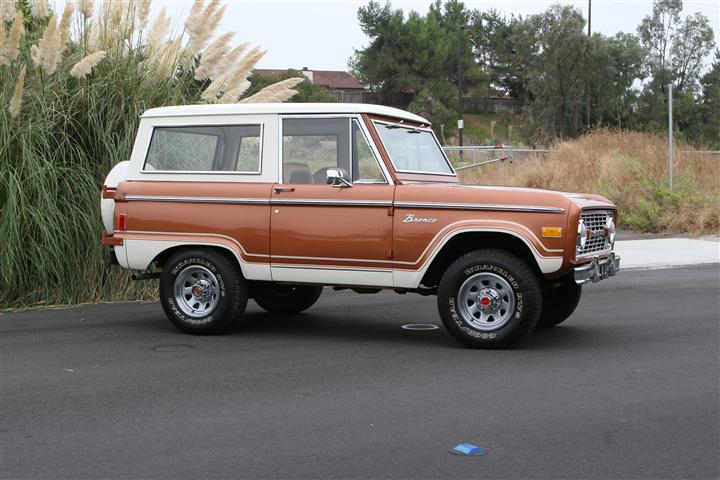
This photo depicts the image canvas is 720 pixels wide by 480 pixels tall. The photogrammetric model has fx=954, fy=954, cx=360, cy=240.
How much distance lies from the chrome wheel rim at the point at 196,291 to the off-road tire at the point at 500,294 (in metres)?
2.24

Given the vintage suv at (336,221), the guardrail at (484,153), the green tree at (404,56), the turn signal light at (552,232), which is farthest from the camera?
the green tree at (404,56)

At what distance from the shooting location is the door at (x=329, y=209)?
27.1ft

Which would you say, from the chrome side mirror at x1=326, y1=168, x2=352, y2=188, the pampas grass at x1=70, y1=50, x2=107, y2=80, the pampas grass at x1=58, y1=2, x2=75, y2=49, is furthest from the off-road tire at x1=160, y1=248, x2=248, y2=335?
the pampas grass at x1=58, y1=2, x2=75, y2=49

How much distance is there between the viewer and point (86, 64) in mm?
Result: 10469

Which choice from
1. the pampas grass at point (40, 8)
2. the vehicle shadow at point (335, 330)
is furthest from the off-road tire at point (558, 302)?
the pampas grass at point (40, 8)

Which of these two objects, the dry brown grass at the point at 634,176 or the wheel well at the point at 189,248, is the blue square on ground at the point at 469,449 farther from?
the dry brown grass at the point at 634,176

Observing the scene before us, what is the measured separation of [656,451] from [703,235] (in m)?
15.7

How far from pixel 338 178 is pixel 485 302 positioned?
1650 millimetres

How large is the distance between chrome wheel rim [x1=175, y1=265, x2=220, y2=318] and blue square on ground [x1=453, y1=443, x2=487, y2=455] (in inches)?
164

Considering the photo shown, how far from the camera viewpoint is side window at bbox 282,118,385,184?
851 cm

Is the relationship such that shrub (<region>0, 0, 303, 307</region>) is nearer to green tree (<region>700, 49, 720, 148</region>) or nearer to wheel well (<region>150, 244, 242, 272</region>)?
wheel well (<region>150, 244, 242, 272</region>)

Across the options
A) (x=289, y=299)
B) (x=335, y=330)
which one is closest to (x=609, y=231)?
(x=335, y=330)

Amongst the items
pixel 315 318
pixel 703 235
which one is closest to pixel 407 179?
pixel 315 318

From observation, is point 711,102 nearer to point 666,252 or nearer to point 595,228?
point 666,252
